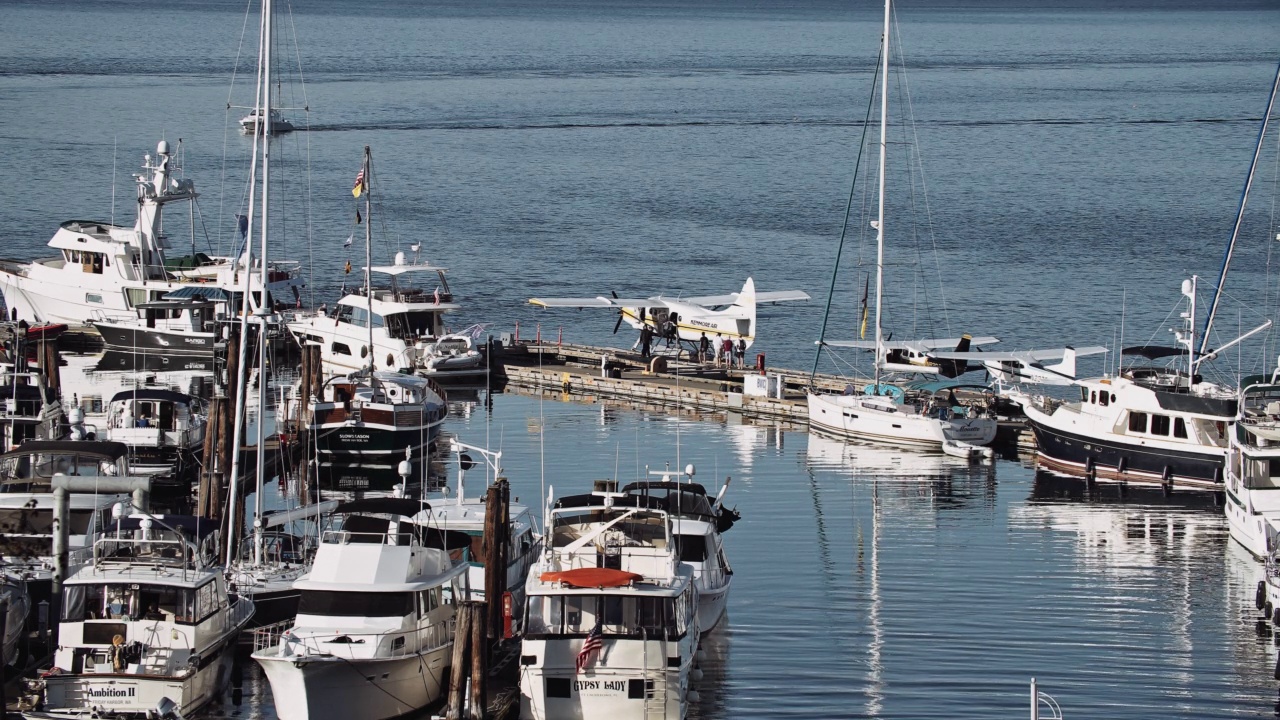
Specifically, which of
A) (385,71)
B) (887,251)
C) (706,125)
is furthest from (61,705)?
(385,71)

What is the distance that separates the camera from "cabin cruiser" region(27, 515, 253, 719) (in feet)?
84.6

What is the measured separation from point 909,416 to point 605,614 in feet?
83.3

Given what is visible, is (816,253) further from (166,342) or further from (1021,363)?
(166,342)

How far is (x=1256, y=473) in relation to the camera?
38094 millimetres

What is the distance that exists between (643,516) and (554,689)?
171 inches

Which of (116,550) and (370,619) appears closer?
(370,619)

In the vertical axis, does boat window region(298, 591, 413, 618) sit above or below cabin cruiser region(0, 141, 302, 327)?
below

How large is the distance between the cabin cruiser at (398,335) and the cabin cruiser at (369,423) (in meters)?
8.80

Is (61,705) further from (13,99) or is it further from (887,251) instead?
(13,99)

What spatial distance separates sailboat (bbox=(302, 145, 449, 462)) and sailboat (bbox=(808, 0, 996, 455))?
11.6 meters

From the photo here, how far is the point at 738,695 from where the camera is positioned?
97.0 ft

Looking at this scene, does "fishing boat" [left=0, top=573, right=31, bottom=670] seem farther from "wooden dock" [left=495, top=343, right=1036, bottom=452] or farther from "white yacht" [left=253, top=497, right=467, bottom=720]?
"wooden dock" [left=495, top=343, right=1036, bottom=452]

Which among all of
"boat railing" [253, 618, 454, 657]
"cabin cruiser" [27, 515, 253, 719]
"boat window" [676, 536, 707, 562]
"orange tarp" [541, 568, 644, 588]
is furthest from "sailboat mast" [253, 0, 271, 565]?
"orange tarp" [541, 568, 644, 588]

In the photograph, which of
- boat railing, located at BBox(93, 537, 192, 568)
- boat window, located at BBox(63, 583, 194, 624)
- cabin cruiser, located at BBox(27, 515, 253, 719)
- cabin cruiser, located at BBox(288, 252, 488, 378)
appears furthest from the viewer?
cabin cruiser, located at BBox(288, 252, 488, 378)
